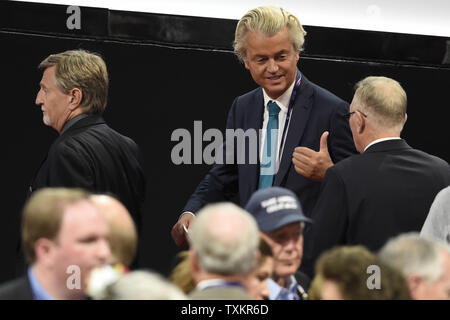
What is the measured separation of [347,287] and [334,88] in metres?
2.62

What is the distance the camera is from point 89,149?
12.2ft

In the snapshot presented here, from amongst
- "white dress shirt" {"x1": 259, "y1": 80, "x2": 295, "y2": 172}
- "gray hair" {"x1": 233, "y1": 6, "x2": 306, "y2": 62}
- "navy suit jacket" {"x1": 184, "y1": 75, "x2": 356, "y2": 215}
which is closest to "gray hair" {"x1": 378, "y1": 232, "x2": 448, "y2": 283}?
"navy suit jacket" {"x1": 184, "y1": 75, "x2": 356, "y2": 215}

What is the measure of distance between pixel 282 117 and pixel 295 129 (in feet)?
0.34

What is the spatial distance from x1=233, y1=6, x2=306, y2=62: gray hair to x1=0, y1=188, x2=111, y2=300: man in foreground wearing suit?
60.5 inches

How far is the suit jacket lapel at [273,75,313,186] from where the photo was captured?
12.6 ft

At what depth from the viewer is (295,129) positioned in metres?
3.88

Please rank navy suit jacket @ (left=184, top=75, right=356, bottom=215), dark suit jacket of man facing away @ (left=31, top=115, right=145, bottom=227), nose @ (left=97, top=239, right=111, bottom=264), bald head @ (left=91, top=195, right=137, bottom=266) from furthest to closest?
navy suit jacket @ (left=184, top=75, right=356, bottom=215) < dark suit jacket of man facing away @ (left=31, top=115, right=145, bottom=227) < bald head @ (left=91, top=195, right=137, bottom=266) < nose @ (left=97, top=239, right=111, bottom=264)

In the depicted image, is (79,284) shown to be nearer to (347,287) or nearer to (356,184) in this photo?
(347,287)

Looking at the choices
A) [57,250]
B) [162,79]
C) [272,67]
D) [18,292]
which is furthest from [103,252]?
[162,79]

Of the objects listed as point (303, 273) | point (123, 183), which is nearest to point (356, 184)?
point (303, 273)

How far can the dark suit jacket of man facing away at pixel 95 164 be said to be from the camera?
3.63 meters

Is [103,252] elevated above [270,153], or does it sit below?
below

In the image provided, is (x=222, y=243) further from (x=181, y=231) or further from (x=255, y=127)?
(x=255, y=127)

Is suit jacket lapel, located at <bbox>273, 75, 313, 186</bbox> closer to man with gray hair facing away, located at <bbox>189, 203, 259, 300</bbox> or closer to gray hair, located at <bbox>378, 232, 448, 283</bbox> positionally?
gray hair, located at <bbox>378, 232, 448, 283</bbox>
